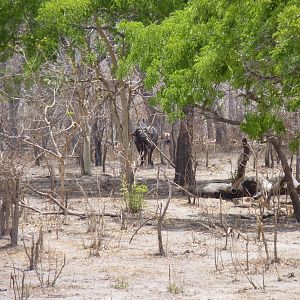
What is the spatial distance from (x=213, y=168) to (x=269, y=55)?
18.0 meters

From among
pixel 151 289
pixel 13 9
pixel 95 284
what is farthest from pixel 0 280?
pixel 13 9

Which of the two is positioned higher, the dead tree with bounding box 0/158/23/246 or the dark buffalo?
the dark buffalo

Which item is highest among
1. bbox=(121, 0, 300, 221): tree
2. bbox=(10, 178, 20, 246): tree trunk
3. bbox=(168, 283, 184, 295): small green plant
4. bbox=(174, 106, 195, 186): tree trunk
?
bbox=(121, 0, 300, 221): tree

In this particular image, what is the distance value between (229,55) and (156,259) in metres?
2.81

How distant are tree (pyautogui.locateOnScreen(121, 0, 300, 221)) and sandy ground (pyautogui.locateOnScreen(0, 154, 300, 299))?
173 cm

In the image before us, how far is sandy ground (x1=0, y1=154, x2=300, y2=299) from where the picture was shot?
971cm

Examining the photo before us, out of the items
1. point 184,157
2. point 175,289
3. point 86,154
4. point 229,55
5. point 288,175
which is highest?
point 229,55

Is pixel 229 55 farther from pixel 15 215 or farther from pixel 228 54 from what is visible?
pixel 15 215

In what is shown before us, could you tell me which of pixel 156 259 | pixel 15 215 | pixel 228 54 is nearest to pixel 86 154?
pixel 15 215

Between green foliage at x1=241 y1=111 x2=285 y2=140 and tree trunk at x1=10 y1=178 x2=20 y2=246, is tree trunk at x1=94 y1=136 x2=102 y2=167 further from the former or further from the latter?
tree trunk at x1=10 y1=178 x2=20 y2=246

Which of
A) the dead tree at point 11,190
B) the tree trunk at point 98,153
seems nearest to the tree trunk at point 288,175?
the dead tree at point 11,190

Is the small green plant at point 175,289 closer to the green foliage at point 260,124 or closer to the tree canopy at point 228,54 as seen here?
the tree canopy at point 228,54

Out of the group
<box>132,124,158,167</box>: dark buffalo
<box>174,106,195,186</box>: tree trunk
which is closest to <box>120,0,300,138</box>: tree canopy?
<box>174,106,195,186</box>: tree trunk

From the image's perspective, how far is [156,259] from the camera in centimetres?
1191
